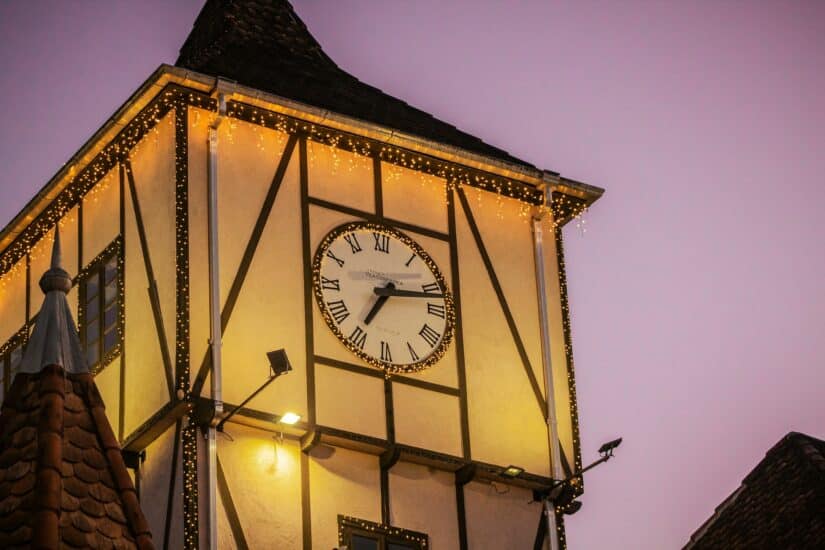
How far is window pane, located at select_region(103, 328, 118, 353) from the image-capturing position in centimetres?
2528

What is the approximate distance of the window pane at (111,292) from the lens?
25.5m

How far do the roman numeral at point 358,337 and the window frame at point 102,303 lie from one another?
2.18m

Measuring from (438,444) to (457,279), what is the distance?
1927 mm

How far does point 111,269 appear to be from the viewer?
25.7 m

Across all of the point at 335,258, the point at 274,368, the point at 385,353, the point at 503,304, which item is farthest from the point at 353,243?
the point at 274,368

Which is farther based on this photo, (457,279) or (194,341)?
(457,279)

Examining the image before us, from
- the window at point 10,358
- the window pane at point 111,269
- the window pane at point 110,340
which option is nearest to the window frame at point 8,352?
the window at point 10,358

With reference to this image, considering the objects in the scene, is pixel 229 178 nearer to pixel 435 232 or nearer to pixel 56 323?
pixel 435 232

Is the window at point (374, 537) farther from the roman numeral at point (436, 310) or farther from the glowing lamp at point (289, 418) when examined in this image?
the roman numeral at point (436, 310)

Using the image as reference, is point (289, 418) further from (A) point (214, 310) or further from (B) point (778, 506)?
(B) point (778, 506)

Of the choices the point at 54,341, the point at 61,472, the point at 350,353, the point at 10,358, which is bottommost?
the point at 61,472

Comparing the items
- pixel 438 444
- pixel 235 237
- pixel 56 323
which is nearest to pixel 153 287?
pixel 235 237

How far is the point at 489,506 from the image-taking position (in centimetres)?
2534

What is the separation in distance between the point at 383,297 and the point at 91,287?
115 inches
